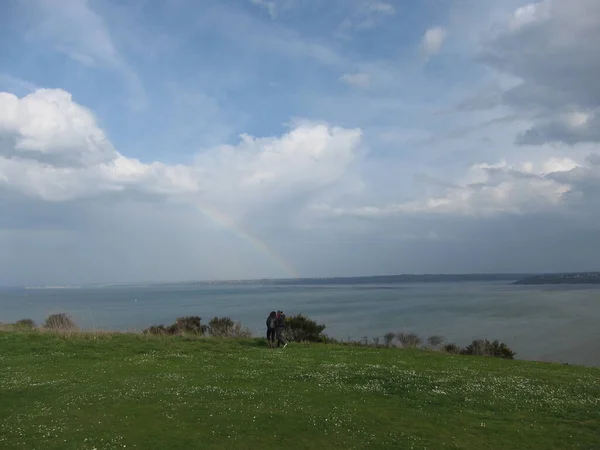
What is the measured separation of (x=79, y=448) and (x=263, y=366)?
33.4 feet

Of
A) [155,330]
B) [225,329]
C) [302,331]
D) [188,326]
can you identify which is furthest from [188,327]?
[302,331]

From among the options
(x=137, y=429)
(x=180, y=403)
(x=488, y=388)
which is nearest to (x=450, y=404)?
(x=488, y=388)

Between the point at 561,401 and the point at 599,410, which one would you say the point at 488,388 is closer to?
the point at 561,401

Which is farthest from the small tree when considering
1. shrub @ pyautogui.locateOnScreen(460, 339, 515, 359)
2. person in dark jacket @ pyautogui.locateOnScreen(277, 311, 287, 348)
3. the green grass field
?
shrub @ pyautogui.locateOnScreen(460, 339, 515, 359)

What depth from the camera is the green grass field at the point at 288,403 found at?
31.6 ft

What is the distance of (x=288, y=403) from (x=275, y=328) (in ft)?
44.2

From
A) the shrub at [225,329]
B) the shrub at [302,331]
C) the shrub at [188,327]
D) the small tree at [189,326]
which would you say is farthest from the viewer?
the small tree at [189,326]

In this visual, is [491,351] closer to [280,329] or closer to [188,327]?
[280,329]

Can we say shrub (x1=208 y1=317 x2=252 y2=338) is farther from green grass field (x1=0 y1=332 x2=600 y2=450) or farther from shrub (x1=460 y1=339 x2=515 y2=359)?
shrub (x1=460 y1=339 x2=515 y2=359)

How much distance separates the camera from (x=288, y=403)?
12.5m

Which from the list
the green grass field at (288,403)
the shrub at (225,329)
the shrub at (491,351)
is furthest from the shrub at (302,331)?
the green grass field at (288,403)

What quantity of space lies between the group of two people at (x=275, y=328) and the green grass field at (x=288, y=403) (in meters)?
4.42

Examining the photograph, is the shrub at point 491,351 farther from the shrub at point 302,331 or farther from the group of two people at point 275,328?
the group of two people at point 275,328

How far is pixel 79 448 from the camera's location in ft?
29.2
